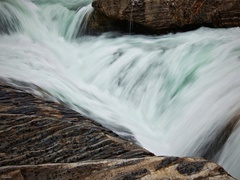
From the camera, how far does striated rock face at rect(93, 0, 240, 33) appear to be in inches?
292

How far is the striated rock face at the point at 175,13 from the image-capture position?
7418 millimetres

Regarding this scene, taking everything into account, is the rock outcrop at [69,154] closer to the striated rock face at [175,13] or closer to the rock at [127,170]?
the rock at [127,170]

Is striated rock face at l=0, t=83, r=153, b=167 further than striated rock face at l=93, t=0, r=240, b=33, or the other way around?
striated rock face at l=93, t=0, r=240, b=33

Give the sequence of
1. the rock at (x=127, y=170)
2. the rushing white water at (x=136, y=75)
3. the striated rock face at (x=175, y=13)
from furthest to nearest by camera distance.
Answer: the striated rock face at (x=175, y=13)
the rushing white water at (x=136, y=75)
the rock at (x=127, y=170)

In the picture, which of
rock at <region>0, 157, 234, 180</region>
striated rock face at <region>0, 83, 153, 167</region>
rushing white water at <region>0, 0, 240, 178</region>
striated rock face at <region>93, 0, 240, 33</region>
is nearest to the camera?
rock at <region>0, 157, 234, 180</region>

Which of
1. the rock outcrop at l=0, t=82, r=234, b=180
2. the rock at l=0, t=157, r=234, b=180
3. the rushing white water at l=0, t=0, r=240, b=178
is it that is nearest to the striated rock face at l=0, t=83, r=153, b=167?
the rock outcrop at l=0, t=82, r=234, b=180

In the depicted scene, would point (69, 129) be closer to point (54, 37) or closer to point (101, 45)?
point (101, 45)

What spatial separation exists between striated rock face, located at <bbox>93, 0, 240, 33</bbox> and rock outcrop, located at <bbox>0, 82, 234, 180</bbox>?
4.86m

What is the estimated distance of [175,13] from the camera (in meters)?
7.68

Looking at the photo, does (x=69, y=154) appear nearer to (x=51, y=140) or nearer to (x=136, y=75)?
(x=51, y=140)

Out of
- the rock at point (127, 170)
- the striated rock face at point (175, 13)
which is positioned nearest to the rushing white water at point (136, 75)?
the striated rock face at point (175, 13)

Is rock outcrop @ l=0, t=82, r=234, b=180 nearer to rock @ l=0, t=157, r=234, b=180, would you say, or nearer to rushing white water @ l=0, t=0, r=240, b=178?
rock @ l=0, t=157, r=234, b=180

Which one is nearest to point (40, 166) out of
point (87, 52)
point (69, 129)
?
point (69, 129)

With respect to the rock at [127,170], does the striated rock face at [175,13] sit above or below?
above
